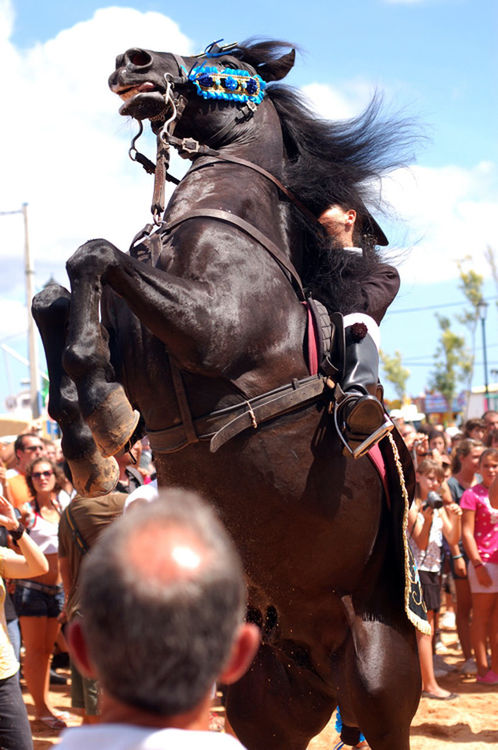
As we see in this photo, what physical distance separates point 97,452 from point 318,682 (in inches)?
63.8

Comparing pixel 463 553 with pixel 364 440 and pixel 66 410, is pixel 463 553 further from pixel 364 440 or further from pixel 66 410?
pixel 66 410

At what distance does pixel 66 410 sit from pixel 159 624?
6.98ft

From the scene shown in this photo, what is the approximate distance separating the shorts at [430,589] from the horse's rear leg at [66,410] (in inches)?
220

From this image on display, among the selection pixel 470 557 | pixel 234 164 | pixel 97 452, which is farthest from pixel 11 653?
pixel 470 557

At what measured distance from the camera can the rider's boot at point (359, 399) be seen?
3.46 m

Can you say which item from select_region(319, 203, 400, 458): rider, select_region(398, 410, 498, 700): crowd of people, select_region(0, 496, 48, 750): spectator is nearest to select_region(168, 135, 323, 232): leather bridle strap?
select_region(319, 203, 400, 458): rider

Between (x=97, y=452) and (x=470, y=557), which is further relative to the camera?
(x=470, y=557)

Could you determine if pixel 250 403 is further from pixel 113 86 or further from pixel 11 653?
pixel 11 653

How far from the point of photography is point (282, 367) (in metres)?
3.53

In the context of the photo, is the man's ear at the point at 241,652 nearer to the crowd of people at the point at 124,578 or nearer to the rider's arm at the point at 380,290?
the crowd of people at the point at 124,578

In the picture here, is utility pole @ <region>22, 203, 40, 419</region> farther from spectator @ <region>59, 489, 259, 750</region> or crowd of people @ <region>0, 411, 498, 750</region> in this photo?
spectator @ <region>59, 489, 259, 750</region>

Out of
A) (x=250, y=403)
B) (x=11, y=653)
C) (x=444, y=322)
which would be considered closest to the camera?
(x=250, y=403)

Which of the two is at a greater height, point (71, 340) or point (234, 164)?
point (234, 164)

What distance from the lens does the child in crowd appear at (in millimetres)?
8367
